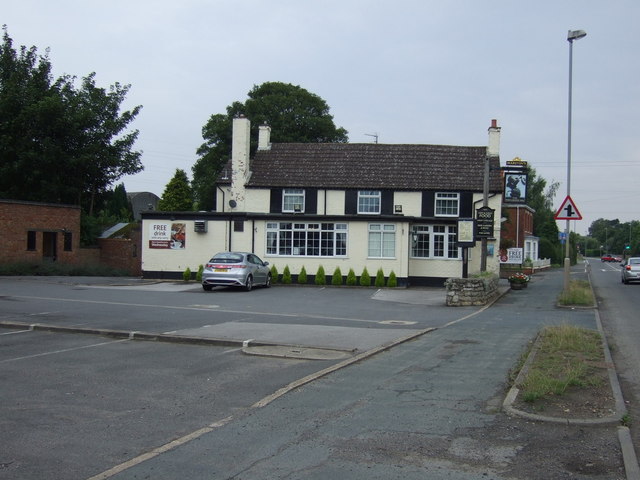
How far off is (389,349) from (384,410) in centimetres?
419

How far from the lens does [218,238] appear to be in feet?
101

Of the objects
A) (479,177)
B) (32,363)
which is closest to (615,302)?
(479,177)

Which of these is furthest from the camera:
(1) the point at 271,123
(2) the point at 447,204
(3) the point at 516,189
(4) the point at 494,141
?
(3) the point at 516,189

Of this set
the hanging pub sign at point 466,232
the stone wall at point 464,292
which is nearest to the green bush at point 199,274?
the hanging pub sign at point 466,232

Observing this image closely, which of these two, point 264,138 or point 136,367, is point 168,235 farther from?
point 136,367

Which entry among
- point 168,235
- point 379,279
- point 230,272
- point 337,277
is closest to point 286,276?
point 337,277

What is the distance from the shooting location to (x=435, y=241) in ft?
102

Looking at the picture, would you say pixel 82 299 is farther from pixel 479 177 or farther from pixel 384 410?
pixel 479 177

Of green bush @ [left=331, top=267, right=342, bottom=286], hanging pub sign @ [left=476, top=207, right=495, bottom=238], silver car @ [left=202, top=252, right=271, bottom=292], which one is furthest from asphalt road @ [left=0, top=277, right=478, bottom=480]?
green bush @ [left=331, top=267, right=342, bottom=286]

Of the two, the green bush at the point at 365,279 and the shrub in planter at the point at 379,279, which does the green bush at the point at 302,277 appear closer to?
the green bush at the point at 365,279

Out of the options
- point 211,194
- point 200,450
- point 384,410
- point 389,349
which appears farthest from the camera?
point 211,194

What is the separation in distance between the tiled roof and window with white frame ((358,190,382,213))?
0.36m

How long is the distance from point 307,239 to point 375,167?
6116mm

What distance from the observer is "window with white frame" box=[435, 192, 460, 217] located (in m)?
32.0
